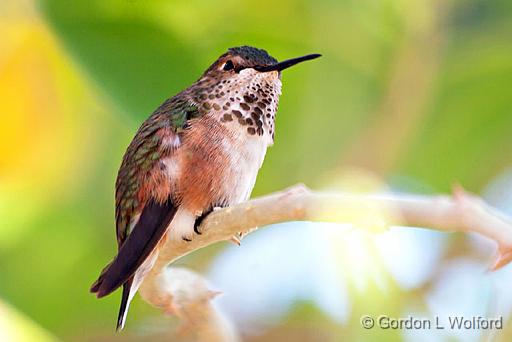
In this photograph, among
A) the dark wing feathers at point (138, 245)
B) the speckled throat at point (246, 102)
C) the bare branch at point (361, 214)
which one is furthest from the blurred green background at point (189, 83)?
the bare branch at point (361, 214)

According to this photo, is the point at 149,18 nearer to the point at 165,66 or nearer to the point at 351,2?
the point at 165,66

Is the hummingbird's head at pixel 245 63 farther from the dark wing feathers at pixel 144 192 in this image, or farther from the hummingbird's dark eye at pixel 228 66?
the dark wing feathers at pixel 144 192

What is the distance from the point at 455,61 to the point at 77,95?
0.97 m

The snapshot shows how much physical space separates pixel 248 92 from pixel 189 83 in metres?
0.42

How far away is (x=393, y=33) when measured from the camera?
7.18ft

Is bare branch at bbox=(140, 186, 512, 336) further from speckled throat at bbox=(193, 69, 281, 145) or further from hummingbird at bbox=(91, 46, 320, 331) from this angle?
speckled throat at bbox=(193, 69, 281, 145)

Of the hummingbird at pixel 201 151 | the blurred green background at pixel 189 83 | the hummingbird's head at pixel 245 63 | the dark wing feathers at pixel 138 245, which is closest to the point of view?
the dark wing feathers at pixel 138 245

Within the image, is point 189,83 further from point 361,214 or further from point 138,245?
point 361,214

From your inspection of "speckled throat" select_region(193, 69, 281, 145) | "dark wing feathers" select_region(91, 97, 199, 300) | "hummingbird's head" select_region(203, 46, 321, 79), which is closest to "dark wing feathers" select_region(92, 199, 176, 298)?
"dark wing feathers" select_region(91, 97, 199, 300)

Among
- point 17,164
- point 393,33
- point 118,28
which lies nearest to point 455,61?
point 393,33

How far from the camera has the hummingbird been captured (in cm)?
163

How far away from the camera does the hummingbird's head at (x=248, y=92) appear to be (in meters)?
1.73

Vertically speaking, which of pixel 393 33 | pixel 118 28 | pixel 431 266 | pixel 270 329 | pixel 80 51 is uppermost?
pixel 393 33

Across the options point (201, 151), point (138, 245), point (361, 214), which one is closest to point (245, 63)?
point (201, 151)
